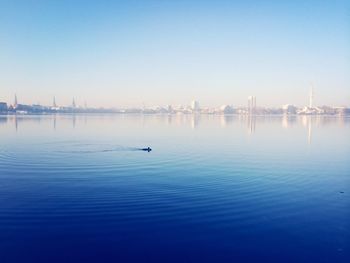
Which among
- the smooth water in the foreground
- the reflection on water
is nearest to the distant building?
the reflection on water

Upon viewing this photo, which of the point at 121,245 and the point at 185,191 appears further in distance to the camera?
the point at 185,191

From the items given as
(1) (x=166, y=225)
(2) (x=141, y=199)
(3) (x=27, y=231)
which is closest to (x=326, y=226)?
(1) (x=166, y=225)

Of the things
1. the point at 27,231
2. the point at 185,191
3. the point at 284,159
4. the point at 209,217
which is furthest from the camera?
the point at 284,159

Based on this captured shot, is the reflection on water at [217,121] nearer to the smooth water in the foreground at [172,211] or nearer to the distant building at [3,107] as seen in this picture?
the smooth water in the foreground at [172,211]

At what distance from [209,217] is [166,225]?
59.7 inches

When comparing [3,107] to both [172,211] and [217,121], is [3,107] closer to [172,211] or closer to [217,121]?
[217,121]

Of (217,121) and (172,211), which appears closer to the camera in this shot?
(172,211)

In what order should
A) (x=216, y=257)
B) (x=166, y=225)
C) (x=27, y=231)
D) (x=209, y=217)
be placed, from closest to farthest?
(x=216, y=257) < (x=27, y=231) < (x=166, y=225) < (x=209, y=217)

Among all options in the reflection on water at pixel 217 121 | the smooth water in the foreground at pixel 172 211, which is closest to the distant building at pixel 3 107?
the reflection on water at pixel 217 121

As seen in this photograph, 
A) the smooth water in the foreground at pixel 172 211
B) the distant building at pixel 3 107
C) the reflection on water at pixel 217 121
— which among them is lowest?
the reflection on water at pixel 217 121

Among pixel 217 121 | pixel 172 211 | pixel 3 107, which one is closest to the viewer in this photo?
pixel 172 211

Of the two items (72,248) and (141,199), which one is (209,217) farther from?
(72,248)

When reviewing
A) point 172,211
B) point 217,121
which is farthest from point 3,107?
point 172,211

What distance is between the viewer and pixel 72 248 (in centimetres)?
836
